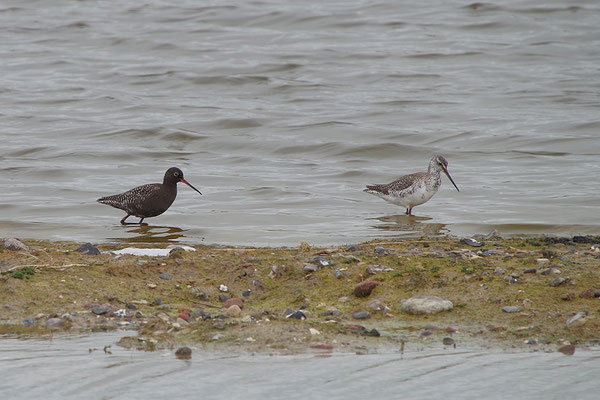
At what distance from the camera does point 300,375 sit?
5449 mm

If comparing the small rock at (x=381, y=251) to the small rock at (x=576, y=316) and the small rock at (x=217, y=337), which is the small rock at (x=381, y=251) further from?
the small rock at (x=217, y=337)

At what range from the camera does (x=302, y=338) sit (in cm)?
601

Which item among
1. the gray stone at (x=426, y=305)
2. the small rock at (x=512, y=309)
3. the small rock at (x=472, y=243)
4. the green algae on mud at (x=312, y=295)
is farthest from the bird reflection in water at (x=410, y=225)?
the small rock at (x=512, y=309)

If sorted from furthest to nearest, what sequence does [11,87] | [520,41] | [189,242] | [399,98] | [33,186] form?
[520,41]
[11,87]
[399,98]
[33,186]
[189,242]

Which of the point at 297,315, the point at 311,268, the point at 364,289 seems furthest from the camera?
the point at 311,268

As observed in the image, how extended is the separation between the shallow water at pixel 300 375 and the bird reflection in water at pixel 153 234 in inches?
220

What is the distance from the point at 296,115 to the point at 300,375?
58.1 feet

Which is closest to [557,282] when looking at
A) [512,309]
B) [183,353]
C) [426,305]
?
[512,309]

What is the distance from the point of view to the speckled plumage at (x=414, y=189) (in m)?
13.6

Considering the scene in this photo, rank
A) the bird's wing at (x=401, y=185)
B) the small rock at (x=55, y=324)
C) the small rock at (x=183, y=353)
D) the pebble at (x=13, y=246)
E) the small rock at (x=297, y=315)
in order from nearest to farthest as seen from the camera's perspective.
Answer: the small rock at (x=183, y=353), the small rock at (x=55, y=324), the small rock at (x=297, y=315), the pebble at (x=13, y=246), the bird's wing at (x=401, y=185)

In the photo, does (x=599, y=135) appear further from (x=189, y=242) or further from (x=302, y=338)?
(x=302, y=338)

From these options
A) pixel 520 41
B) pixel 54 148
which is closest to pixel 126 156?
pixel 54 148

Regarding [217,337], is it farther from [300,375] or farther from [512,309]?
[512,309]

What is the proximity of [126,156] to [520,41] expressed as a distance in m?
17.0
